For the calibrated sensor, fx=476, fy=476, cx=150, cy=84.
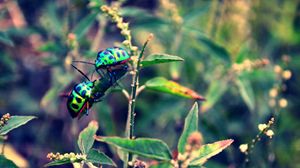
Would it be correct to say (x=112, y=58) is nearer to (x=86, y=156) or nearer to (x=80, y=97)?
(x=80, y=97)

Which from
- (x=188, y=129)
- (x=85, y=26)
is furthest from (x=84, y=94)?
(x=85, y=26)

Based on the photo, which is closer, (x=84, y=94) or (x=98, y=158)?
(x=98, y=158)

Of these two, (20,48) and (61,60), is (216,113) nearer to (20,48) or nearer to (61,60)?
(61,60)

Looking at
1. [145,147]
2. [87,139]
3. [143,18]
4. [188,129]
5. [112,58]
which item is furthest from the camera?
[143,18]

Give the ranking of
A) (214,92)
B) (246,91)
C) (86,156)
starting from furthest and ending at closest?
(214,92), (246,91), (86,156)

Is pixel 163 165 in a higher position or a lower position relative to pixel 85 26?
lower

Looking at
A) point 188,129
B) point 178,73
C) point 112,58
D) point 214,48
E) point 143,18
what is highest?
point 143,18

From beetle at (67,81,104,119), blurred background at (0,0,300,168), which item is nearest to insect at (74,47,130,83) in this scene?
beetle at (67,81,104,119)
